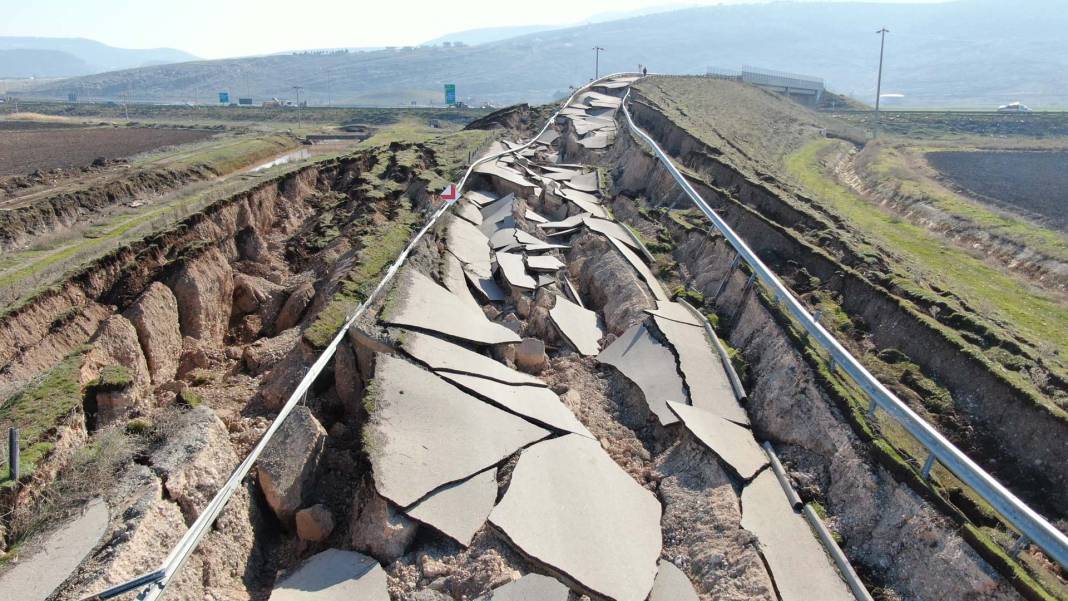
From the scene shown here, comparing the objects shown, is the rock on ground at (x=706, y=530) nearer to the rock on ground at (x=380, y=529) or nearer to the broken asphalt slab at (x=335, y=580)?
the rock on ground at (x=380, y=529)

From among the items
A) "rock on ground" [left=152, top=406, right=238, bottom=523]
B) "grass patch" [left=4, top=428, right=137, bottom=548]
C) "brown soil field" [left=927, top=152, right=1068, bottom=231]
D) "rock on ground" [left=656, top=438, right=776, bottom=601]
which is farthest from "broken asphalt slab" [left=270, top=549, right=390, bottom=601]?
"brown soil field" [left=927, top=152, right=1068, bottom=231]

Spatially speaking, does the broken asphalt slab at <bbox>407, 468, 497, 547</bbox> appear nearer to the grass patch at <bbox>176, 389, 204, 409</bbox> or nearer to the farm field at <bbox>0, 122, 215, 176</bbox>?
the grass patch at <bbox>176, 389, 204, 409</bbox>

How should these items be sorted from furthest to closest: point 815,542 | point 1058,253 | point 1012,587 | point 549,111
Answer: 1. point 549,111
2. point 1058,253
3. point 815,542
4. point 1012,587

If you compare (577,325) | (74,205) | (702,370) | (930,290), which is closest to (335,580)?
(702,370)

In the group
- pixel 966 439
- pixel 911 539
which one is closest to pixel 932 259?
Answer: pixel 966 439

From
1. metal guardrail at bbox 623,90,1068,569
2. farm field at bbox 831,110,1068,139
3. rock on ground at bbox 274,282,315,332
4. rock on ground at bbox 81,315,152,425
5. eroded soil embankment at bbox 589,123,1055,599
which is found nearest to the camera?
metal guardrail at bbox 623,90,1068,569

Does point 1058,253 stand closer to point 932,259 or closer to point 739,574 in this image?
point 932,259

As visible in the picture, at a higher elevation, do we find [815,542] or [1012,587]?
[1012,587]
